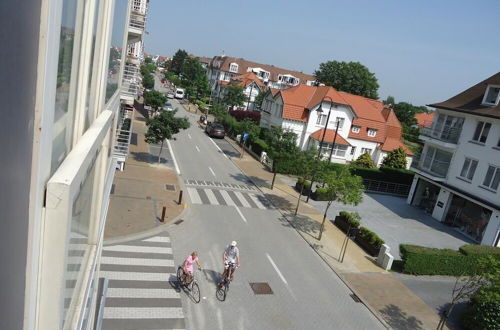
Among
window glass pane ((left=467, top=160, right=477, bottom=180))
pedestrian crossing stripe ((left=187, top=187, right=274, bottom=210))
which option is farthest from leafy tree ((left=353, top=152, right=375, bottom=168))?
pedestrian crossing stripe ((left=187, top=187, right=274, bottom=210))

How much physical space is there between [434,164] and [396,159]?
34.8 ft

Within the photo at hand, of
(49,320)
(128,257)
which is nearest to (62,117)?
(49,320)

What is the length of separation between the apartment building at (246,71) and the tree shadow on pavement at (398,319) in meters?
69.0

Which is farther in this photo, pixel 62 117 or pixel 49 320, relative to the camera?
pixel 62 117

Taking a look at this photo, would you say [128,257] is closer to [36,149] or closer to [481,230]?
[36,149]

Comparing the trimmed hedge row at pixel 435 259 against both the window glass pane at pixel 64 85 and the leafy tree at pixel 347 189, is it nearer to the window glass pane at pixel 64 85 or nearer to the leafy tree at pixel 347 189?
the leafy tree at pixel 347 189

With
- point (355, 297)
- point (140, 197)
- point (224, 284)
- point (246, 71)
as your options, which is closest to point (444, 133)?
point (355, 297)

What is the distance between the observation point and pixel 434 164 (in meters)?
26.7

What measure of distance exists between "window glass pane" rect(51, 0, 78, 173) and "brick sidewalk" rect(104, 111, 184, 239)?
1309 centimetres

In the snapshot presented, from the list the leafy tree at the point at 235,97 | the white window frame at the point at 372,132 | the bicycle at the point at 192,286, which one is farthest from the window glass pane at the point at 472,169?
the leafy tree at the point at 235,97

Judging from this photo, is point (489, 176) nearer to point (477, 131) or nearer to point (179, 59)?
point (477, 131)

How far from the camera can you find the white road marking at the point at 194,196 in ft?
66.4

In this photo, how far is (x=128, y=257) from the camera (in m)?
12.9

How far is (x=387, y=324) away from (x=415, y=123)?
8557 centimetres
